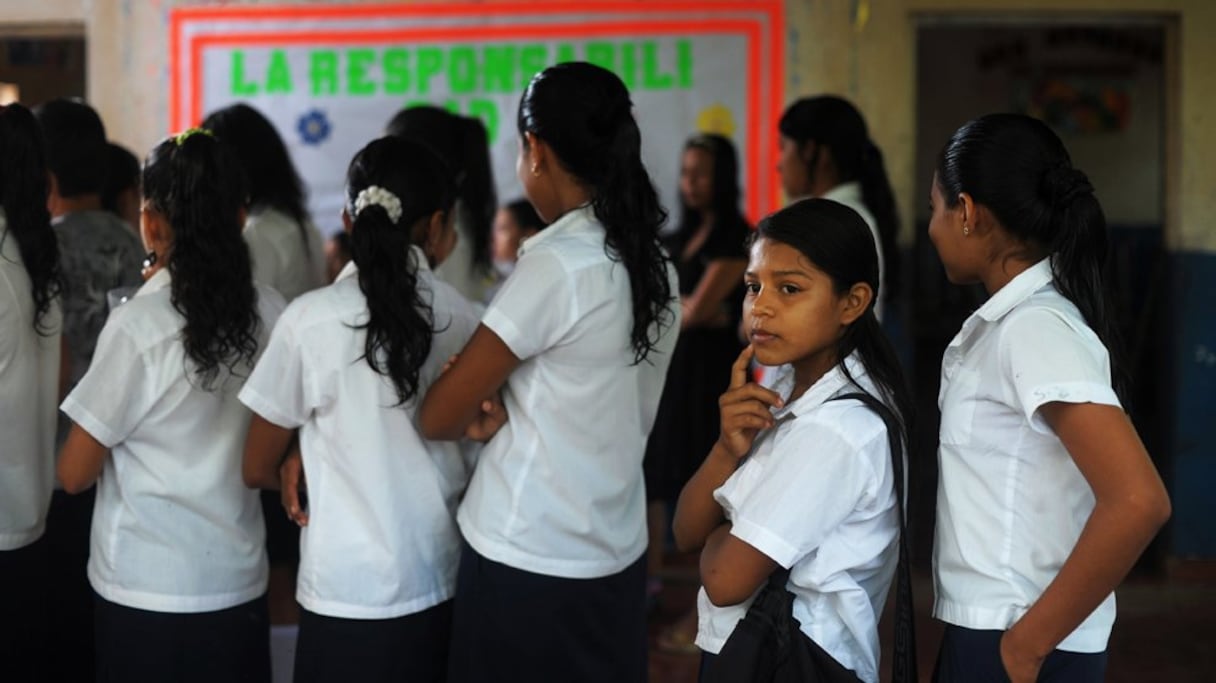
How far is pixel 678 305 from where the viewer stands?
2340 mm

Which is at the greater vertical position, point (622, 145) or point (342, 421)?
point (622, 145)

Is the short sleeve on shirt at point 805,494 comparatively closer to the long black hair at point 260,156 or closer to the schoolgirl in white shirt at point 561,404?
the schoolgirl in white shirt at point 561,404

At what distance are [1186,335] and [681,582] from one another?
196cm

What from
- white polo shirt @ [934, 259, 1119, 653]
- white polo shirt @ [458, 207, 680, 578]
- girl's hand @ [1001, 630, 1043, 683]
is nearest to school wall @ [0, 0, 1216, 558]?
white polo shirt @ [458, 207, 680, 578]

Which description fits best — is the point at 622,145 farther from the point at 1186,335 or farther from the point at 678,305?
the point at 1186,335

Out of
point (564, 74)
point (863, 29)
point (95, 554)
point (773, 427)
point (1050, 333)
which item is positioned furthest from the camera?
point (863, 29)

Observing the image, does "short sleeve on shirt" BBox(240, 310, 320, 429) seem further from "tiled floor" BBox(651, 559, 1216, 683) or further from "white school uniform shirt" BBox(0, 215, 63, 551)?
"tiled floor" BBox(651, 559, 1216, 683)

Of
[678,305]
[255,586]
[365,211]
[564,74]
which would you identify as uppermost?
[564,74]

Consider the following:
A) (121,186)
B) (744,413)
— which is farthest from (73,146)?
(744,413)

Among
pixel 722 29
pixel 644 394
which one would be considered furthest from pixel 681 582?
pixel 644 394

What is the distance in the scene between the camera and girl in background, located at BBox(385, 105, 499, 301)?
321 cm

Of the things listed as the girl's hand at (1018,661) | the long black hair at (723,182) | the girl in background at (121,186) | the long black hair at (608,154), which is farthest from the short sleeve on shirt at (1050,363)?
the long black hair at (723,182)

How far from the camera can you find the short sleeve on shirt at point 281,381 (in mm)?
2174

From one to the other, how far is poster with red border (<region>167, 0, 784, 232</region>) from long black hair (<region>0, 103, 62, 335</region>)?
2358 mm
